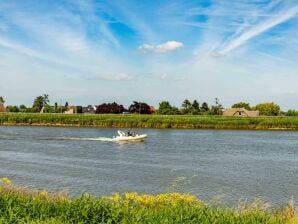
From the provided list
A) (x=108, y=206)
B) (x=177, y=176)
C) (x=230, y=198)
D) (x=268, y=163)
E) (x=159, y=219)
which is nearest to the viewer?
(x=159, y=219)

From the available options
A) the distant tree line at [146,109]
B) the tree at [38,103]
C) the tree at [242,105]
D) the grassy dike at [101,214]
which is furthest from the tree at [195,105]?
the grassy dike at [101,214]

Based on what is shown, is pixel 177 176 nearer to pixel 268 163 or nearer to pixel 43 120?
pixel 268 163

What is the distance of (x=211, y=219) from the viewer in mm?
11602

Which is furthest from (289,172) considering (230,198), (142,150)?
(142,150)

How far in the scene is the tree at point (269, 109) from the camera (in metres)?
173

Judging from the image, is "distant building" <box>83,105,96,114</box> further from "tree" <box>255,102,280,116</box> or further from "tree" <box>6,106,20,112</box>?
"tree" <box>255,102,280,116</box>

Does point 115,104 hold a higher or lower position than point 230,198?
higher

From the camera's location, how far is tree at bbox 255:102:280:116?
17312 cm

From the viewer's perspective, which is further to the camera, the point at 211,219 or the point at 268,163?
the point at 268,163

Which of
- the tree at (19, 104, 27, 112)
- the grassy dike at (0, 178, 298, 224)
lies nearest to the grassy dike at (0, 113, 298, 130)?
the grassy dike at (0, 178, 298, 224)

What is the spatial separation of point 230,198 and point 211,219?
12957 millimetres

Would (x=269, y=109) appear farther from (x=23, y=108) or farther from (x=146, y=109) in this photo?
(x=23, y=108)

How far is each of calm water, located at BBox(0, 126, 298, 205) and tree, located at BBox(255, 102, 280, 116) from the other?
120120 millimetres

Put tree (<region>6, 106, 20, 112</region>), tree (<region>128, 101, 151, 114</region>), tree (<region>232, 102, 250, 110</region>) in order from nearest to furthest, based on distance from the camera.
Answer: tree (<region>128, 101, 151, 114</region>)
tree (<region>6, 106, 20, 112</region>)
tree (<region>232, 102, 250, 110</region>)
